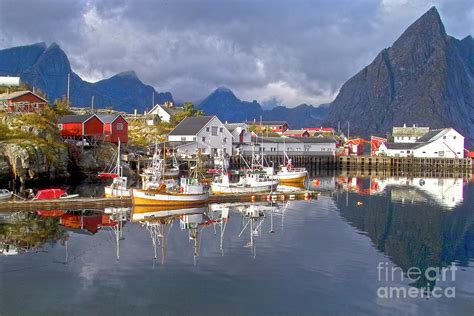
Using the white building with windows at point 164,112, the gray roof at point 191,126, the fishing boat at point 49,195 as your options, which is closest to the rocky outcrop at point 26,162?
the fishing boat at point 49,195

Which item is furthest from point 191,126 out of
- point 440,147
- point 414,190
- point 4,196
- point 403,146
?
point 440,147

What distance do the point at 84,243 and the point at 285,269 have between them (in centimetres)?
999

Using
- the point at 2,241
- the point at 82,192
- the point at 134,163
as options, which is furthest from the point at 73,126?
the point at 2,241

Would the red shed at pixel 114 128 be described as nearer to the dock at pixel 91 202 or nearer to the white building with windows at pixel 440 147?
the dock at pixel 91 202

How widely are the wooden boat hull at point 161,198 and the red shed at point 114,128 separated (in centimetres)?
3060

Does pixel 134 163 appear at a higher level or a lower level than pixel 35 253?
higher

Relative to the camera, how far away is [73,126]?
202ft

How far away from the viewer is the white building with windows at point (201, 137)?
72938mm

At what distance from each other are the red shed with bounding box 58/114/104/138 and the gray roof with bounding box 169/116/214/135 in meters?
14.7

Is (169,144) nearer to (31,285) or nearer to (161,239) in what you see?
(161,239)

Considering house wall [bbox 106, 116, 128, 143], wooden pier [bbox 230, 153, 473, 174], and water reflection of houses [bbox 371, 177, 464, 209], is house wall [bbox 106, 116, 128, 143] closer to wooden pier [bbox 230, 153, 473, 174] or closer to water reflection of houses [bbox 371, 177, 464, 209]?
wooden pier [bbox 230, 153, 473, 174]

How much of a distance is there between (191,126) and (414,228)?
48469mm

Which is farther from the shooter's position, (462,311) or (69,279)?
(69,279)

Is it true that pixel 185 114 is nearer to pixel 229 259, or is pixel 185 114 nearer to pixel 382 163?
pixel 382 163
